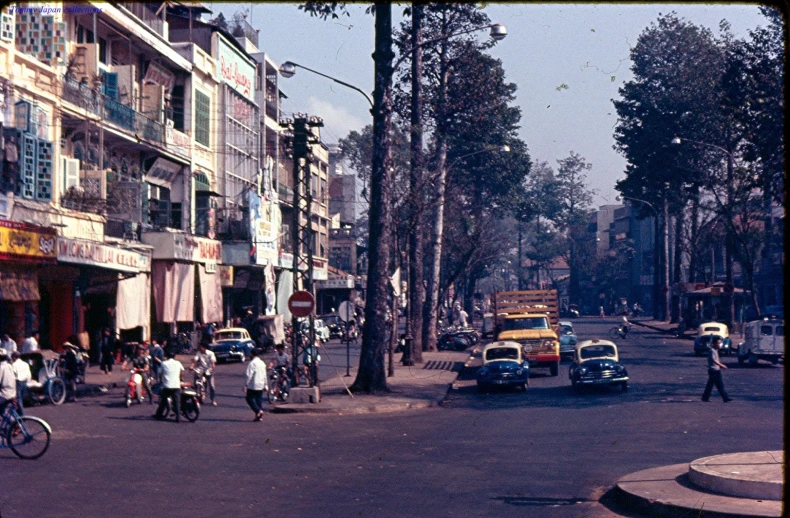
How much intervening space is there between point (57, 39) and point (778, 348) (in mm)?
27360

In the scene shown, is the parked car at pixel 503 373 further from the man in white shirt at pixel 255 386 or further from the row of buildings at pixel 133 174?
the row of buildings at pixel 133 174

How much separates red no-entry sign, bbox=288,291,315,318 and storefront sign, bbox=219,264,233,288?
27853 mm

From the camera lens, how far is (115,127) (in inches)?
1508

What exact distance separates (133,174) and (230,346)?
28.3 feet

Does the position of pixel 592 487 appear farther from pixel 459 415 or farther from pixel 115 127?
pixel 115 127

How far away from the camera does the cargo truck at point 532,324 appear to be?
1446 inches

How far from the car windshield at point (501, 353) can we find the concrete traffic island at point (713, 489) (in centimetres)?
1875

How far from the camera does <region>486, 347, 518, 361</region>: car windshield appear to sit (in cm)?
3198

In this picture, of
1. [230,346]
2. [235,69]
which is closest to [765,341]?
[230,346]

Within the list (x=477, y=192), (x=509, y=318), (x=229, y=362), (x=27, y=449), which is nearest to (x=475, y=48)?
(x=509, y=318)

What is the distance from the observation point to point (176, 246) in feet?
146

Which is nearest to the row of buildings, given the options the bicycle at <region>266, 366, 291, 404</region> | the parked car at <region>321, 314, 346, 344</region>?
the parked car at <region>321, 314, 346, 344</region>

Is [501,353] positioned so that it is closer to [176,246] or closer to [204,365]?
[204,365]

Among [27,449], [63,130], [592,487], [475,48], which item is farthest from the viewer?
[475,48]
